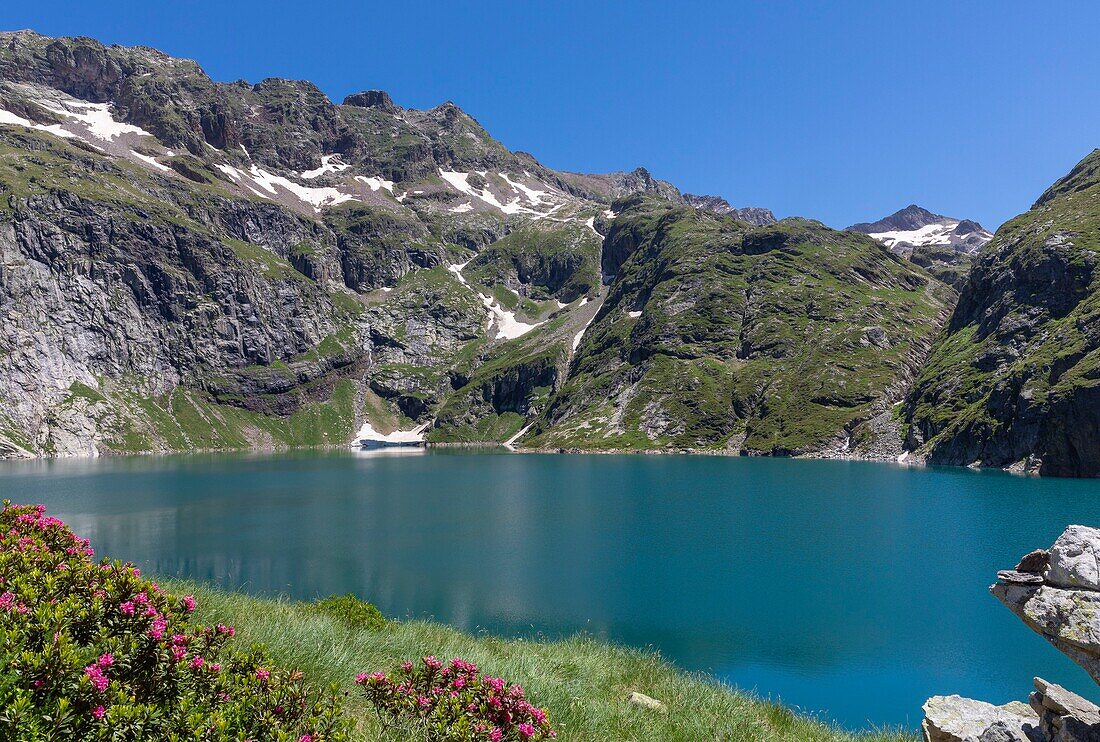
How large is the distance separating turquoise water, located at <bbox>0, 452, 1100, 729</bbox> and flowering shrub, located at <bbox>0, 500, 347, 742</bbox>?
25.6 m

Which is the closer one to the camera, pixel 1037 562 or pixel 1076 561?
pixel 1076 561

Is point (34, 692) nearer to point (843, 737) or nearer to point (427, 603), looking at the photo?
point (843, 737)

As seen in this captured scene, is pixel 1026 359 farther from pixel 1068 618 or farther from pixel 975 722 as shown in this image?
pixel 1068 618

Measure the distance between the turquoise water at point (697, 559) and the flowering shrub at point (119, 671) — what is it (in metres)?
25.6

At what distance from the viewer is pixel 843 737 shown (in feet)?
46.6

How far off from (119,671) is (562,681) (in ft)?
32.2

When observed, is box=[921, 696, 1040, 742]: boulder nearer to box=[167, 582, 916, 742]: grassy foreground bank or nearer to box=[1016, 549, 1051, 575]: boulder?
box=[167, 582, 916, 742]: grassy foreground bank

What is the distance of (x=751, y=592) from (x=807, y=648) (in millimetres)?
9517

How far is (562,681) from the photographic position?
42.6 feet

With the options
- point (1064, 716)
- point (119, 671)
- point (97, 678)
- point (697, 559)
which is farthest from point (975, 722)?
point (697, 559)

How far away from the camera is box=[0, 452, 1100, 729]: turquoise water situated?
3036cm

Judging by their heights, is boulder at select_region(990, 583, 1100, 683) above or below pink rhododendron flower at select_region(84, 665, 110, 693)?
below

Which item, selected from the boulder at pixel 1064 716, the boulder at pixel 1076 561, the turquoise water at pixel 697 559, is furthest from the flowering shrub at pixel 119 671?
the turquoise water at pixel 697 559

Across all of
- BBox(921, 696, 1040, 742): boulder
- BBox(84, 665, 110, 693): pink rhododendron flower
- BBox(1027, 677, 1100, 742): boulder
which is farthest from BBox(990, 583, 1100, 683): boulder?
BBox(84, 665, 110, 693): pink rhododendron flower
